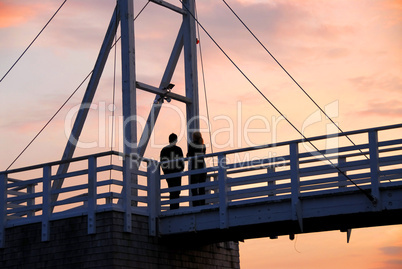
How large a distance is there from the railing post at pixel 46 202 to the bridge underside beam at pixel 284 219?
271cm

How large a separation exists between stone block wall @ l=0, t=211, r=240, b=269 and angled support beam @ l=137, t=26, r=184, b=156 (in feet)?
8.62

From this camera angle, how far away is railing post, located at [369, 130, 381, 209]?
17.3 m

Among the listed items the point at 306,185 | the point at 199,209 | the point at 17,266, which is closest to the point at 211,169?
the point at 199,209

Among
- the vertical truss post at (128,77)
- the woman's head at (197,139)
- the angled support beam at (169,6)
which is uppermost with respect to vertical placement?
the angled support beam at (169,6)

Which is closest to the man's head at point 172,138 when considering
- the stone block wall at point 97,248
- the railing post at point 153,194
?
the railing post at point 153,194

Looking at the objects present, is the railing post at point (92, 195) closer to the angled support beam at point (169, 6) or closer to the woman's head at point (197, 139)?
the woman's head at point (197, 139)

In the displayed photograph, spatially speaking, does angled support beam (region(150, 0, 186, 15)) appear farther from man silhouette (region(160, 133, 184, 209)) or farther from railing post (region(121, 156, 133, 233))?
railing post (region(121, 156, 133, 233))

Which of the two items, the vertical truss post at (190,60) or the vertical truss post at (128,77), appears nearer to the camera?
the vertical truss post at (128,77)

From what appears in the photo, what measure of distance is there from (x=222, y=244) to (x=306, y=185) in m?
5.10

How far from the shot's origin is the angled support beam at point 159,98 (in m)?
21.9

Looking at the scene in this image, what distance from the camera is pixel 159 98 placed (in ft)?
75.5

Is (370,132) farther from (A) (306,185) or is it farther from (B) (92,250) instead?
(B) (92,250)

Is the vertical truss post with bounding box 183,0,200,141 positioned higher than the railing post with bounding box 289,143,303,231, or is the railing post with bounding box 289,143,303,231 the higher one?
the vertical truss post with bounding box 183,0,200,141

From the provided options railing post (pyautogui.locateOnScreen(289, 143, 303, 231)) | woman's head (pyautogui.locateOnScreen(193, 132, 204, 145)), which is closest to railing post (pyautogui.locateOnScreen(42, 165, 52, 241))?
woman's head (pyautogui.locateOnScreen(193, 132, 204, 145))
